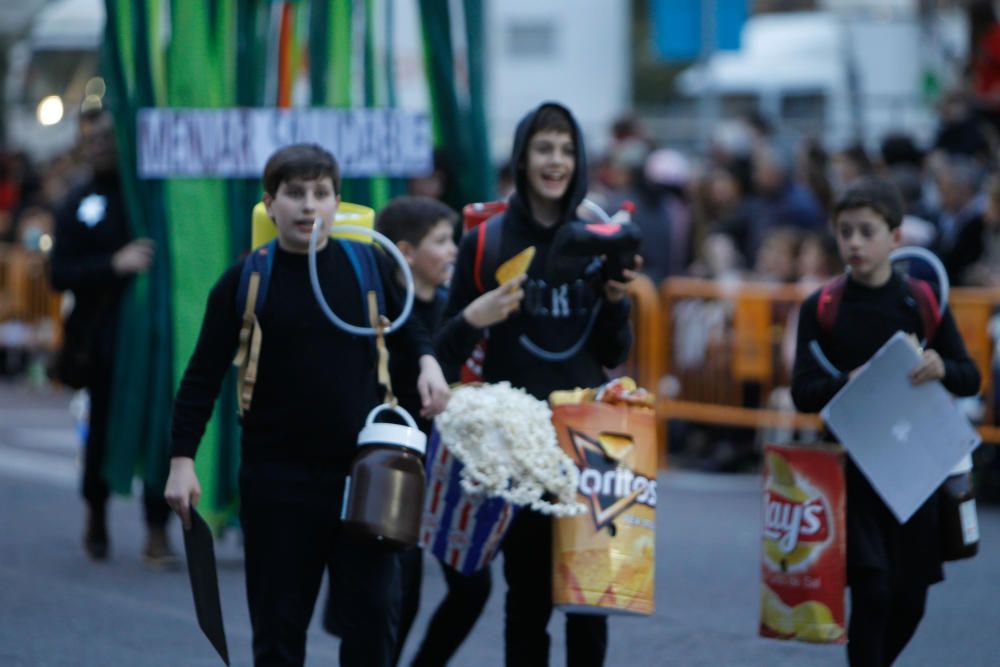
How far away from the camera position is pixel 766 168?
1484 centimetres

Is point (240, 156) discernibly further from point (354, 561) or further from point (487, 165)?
point (354, 561)

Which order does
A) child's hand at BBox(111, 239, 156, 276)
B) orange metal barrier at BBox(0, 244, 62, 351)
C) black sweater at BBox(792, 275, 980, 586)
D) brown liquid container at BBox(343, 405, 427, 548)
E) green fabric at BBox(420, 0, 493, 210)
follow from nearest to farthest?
1. brown liquid container at BBox(343, 405, 427, 548)
2. black sweater at BBox(792, 275, 980, 586)
3. child's hand at BBox(111, 239, 156, 276)
4. green fabric at BBox(420, 0, 493, 210)
5. orange metal barrier at BBox(0, 244, 62, 351)

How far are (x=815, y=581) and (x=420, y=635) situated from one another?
2.19 m

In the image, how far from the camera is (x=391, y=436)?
5.27m

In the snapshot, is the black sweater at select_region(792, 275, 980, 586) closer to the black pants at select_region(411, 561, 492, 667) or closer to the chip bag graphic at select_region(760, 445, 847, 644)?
the chip bag graphic at select_region(760, 445, 847, 644)

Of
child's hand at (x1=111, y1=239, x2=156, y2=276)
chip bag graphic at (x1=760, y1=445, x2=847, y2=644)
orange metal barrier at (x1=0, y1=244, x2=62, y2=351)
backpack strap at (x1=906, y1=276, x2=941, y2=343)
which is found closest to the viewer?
chip bag graphic at (x1=760, y1=445, x2=847, y2=644)

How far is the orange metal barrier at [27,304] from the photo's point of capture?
19.2 metres

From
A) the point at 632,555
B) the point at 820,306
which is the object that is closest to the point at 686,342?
the point at 820,306

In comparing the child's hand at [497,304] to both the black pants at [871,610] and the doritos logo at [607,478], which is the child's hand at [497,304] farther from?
the black pants at [871,610]

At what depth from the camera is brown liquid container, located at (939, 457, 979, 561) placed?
6230 mm

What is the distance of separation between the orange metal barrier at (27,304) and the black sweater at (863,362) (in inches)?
542

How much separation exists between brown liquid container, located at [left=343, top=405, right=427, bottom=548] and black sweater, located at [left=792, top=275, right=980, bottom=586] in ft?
5.12

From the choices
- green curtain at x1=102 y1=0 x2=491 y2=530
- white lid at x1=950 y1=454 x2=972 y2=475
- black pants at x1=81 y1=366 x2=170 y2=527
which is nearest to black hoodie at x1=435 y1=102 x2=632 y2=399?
white lid at x1=950 y1=454 x2=972 y2=475

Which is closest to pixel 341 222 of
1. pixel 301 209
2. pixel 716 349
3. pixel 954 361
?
pixel 301 209
